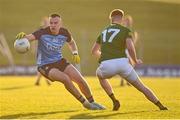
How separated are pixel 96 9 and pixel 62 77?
35665mm

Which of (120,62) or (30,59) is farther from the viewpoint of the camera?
(30,59)

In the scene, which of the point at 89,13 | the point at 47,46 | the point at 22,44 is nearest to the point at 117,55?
the point at 47,46

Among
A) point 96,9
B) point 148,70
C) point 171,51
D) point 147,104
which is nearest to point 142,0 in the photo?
point 96,9

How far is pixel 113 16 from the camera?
12828 mm

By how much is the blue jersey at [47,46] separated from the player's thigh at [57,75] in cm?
27

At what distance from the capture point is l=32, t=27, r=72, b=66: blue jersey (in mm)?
13008

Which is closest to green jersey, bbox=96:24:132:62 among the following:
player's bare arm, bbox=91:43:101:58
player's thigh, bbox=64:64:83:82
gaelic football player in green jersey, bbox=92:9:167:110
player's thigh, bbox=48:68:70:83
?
gaelic football player in green jersey, bbox=92:9:167:110

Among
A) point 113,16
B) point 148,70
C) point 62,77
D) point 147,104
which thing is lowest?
point 148,70

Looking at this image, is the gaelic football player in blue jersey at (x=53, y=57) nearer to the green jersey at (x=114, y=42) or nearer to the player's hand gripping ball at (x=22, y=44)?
the player's hand gripping ball at (x=22, y=44)

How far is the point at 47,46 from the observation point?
13023mm

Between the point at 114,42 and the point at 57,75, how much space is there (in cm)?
128

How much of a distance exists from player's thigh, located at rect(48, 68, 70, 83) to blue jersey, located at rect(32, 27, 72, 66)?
266mm

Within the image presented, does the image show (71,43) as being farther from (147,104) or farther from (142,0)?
(142,0)

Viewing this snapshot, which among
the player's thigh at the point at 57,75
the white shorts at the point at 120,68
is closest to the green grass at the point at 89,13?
the player's thigh at the point at 57,75
